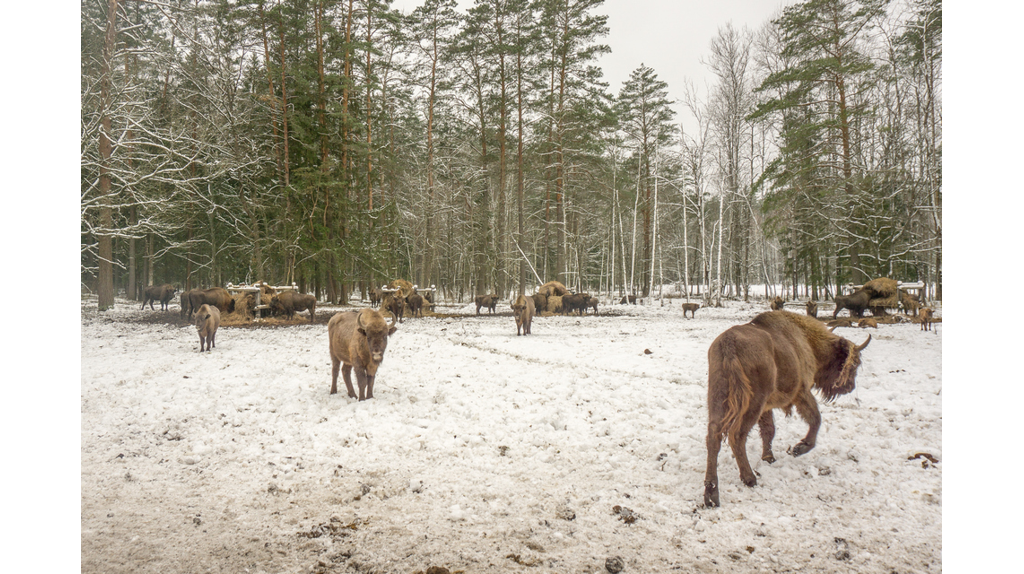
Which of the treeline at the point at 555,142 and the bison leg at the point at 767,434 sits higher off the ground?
the treeline at the point at 555,142

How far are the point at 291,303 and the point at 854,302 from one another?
6537mm

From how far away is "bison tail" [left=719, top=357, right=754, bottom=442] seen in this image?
1.90m

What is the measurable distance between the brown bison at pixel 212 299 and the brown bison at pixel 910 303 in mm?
6065

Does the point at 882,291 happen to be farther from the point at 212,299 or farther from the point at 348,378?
the point at 212,299

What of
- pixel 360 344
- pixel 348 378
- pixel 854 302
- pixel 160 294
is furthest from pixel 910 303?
pixel 160 294

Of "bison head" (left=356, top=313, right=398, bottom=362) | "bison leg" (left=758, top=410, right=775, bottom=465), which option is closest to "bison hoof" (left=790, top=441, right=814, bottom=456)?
"bison leg" (left=758, top=410, right=775, bottom=465)

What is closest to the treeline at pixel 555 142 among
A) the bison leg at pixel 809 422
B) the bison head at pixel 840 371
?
the bison head at pixel 840 371

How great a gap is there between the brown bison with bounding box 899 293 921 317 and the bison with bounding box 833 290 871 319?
204mm

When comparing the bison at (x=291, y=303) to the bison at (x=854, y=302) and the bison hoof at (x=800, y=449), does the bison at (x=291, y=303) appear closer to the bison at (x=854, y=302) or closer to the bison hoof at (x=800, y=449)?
the bison hoof at (x=800, y=449)

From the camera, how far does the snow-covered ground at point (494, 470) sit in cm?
171

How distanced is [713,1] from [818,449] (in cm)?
322

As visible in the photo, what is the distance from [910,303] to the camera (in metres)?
2.73

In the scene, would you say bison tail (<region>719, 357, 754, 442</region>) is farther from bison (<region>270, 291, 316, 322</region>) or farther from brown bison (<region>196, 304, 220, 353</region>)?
bison (<region>270, 291, 316, 322</region>)
